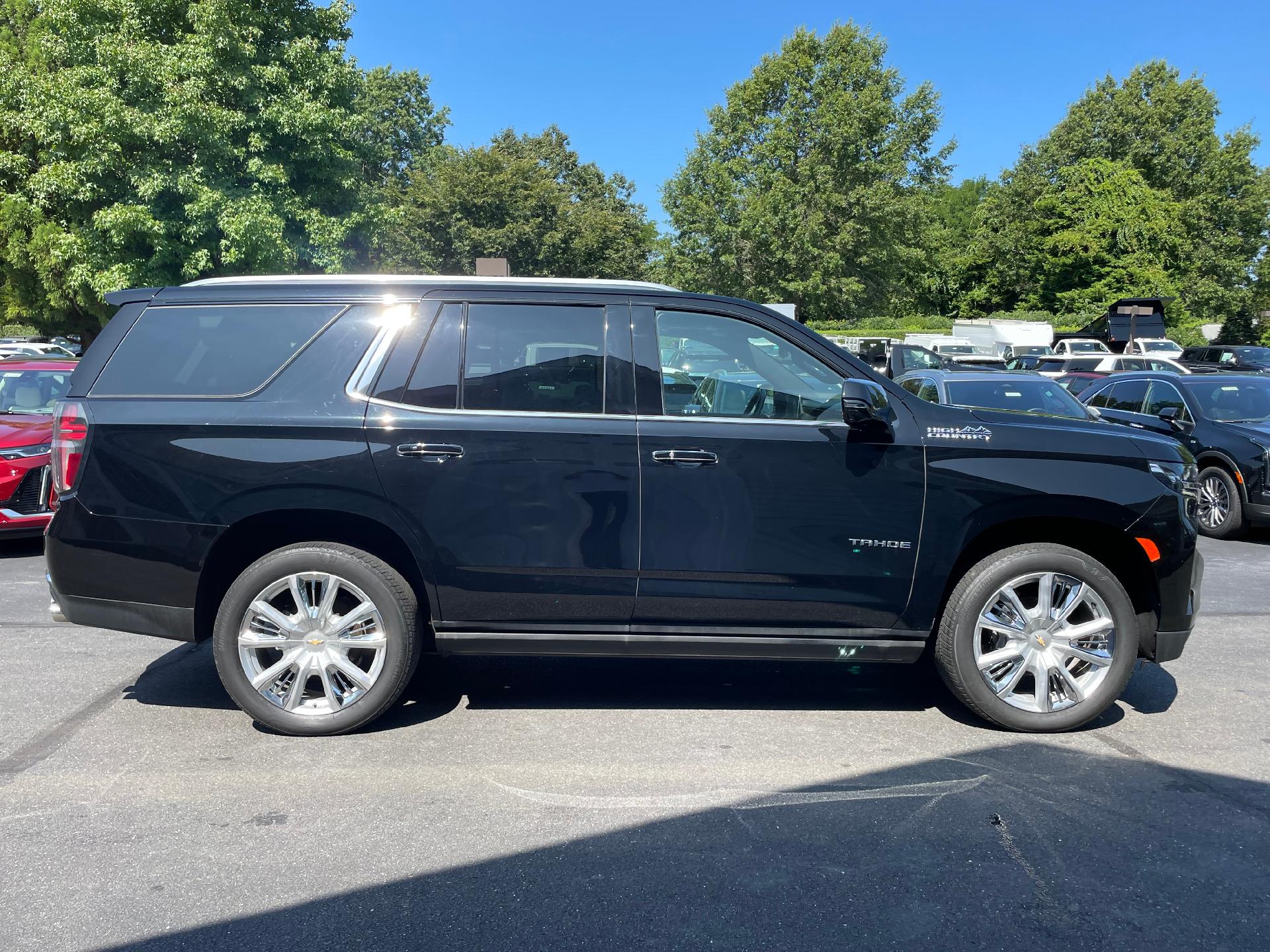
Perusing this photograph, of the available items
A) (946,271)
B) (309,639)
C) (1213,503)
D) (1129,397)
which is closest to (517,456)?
(309,639)

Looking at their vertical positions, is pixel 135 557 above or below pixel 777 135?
below

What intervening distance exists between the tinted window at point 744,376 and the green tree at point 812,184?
3919 cm

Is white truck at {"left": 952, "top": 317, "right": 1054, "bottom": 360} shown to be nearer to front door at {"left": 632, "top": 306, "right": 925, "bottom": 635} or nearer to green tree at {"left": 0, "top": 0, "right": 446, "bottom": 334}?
green tree at {"left": 0, "top": 0, "right": 446, "bottom": 334}

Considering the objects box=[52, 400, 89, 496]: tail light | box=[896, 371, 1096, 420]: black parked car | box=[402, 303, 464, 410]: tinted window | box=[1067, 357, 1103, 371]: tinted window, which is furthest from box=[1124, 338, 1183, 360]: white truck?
box=[52, 400, 89, 496]: tail light

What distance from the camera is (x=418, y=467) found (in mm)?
4301

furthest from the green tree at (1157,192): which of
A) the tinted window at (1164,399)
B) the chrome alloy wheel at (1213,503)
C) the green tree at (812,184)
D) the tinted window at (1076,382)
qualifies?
the chrome alloy wheel at (1213,503)

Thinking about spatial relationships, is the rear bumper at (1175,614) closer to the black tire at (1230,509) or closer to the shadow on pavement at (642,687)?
the shadow on pavement at (642,687)

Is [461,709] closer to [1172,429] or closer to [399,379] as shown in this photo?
[399,379]

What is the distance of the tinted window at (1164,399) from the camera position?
1095 cm

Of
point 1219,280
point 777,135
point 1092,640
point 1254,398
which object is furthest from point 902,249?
point 1092,640

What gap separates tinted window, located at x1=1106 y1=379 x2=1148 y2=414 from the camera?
11.9 metres

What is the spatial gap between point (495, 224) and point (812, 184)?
18105 millimetres

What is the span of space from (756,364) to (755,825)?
6.45 feet

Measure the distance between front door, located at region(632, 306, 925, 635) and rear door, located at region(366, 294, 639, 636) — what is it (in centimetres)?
13
